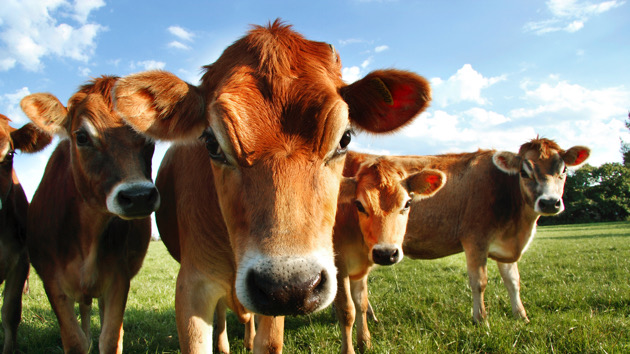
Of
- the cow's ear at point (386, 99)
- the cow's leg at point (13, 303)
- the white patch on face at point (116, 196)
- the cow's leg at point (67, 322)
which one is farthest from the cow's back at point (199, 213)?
the cow's leg at point (13, 303)

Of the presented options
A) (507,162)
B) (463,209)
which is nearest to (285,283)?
(463,209)

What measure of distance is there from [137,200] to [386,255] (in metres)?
2.54

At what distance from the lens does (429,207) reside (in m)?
7.21

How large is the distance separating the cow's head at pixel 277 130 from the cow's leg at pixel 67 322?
7.08 feet

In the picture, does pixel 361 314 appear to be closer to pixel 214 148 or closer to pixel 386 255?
pixel 386 255

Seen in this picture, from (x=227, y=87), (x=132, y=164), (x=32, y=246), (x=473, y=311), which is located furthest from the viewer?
(x=473, y=311)

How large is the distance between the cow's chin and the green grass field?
8.35ft

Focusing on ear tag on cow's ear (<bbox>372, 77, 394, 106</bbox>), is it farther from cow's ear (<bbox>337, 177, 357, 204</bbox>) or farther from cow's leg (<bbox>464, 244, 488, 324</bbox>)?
cow's leg (<bbox>464, 244, 488, 324</bbox>)

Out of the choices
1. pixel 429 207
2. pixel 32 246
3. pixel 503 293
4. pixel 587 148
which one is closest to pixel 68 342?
pixel 32 246

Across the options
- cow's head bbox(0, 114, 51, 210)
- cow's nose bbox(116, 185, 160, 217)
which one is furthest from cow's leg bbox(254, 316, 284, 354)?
cow's head bbox(0, 114, 51, 210)

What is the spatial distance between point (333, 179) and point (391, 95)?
2.51ft

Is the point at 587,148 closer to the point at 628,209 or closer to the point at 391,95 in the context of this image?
the point at 391,95

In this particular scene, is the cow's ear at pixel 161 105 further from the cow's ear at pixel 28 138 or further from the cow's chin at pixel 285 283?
the cow's ear at pixel 28 138

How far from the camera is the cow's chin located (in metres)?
1.55
